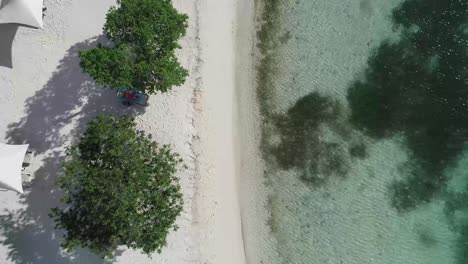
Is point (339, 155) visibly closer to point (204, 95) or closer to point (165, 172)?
point (204, 95)

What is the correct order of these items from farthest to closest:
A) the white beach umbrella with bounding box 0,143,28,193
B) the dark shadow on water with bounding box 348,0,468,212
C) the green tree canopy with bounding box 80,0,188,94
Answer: the dark shadow on water with bounding box 348,0,468,212 → the white beach umbrella with bounding box 0,143,28,193 → the green tree canopy with bounding box 80,0,188,94

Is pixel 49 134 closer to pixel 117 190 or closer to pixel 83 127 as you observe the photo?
pixel 83 127

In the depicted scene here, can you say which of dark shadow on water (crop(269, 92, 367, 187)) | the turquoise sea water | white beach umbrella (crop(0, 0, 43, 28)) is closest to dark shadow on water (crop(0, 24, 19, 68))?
white beach umbrella (crop(0, 0, 43, 28))

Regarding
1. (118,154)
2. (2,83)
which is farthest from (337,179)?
(2,83)

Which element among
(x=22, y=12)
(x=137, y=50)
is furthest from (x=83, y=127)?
(x=22, y=12)

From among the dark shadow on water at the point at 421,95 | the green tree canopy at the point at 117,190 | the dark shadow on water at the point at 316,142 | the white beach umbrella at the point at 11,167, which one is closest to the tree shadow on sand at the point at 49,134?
the white beach umbrella at the point at 11,167

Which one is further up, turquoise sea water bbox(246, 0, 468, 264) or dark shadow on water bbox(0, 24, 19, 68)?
turquoise sea water bbox(246, 0, 468, 264)

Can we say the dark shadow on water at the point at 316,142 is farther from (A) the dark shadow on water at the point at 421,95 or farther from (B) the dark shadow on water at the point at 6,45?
(B) the dark shadow on water at the point at 6,45

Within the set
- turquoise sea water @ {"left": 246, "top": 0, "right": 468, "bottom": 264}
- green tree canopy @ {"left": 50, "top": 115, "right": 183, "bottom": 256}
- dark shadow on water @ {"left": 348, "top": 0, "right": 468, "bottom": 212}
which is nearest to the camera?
green tree canopy @ {"left": 50, "top": 115, "right": 183, "bottom": 256}

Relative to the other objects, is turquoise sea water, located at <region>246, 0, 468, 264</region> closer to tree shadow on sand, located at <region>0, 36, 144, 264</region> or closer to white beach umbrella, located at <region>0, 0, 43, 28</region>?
tree shadow on sand, located at <region>0, 36, 144, 264</region>
